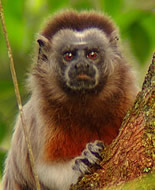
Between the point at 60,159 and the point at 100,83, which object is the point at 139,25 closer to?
the point at 100,83

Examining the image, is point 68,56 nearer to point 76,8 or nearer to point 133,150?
point 76,8

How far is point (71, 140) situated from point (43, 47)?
47.8 inches

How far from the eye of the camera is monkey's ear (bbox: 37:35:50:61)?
189 inches

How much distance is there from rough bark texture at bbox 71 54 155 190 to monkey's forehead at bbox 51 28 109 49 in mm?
1432

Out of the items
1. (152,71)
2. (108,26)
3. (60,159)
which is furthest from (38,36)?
(152,71)

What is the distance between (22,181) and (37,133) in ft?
2.48

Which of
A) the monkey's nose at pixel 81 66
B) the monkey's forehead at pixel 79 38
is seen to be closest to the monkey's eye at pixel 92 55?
the monkey's forehead at pixel 79 38

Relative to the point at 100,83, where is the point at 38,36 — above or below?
above

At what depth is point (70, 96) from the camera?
4617mm

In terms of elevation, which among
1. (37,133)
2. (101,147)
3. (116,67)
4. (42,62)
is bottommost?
(101,147)

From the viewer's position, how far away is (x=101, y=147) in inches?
143

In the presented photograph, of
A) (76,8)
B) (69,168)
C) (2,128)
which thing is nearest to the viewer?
(69,168)

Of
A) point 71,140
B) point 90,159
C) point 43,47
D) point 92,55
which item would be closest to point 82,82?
point 92,55

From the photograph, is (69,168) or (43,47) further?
(43,47)
